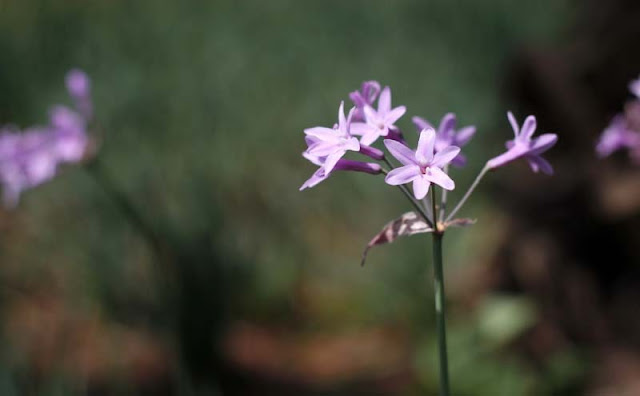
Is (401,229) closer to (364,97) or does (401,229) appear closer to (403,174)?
(403,174)

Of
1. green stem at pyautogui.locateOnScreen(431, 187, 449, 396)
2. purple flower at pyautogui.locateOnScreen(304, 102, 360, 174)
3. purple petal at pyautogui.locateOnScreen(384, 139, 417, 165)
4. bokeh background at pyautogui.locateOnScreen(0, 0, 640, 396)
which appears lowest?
green stem at pyautogui.locateOnScreen(431, 187, 449, 396)

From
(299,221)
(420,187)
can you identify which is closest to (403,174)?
(420,187)

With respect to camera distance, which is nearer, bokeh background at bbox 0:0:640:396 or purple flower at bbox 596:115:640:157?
purple flower at bbox 596:115:640:157

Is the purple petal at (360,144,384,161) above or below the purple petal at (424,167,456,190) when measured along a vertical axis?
above

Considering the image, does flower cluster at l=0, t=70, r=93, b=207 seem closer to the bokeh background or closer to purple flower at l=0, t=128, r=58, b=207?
purple flower at l=0, t=128, r=58, b=207

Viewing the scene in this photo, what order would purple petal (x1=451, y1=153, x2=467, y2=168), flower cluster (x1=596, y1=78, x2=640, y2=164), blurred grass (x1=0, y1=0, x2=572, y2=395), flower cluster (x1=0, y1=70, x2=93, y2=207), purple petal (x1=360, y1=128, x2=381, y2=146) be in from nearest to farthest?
purple petal (x1=360, y1=128, x2=381, y2=146)
purple petal (x1=451, y1=153, x2=467, y2=168)
flower cluster (x1=596, y1=78, x2=640, y2=164)
flower cluster (x1=0, y1=70, x2=93, y2=207)
blurred grass (x1=0, y1=0, x2=572, y2=395)

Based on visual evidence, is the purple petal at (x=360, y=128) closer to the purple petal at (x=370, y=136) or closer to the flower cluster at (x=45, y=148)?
the purple petal at (x=370, y=136)

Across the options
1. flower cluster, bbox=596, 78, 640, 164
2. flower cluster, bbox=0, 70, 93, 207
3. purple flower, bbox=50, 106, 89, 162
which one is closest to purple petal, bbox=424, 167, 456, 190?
flower cluster, bbox=596, 78, 640, 164
